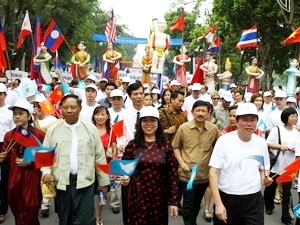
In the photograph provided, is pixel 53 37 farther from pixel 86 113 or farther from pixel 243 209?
pixel 243 209

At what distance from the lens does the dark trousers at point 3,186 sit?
654 cm

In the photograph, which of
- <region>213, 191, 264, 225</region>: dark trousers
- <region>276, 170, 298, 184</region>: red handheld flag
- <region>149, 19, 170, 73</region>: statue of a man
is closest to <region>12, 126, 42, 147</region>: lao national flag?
<region>213, 191, 264, 225</region>: dark trousers

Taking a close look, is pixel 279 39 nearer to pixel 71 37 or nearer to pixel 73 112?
pixel 71 37

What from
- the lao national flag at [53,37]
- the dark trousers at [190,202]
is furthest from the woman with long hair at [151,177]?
the lao national flag at [53,37]

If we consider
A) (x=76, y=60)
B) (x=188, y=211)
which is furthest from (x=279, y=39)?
(x=188, y=211)

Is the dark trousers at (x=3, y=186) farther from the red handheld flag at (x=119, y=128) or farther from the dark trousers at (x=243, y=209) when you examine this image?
the dark trousers at (x=243, y=209)

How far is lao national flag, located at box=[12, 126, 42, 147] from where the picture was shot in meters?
5.12

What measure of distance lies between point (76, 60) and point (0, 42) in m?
3.69

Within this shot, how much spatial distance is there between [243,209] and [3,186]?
141 inches

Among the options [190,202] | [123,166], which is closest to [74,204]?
[123,166]

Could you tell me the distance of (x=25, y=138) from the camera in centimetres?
513

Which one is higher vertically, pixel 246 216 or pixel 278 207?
pixel 246 216

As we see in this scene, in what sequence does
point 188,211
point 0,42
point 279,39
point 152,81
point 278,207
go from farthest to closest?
point 279,39 → point 152,81 → point 0,42 → point 278,207 → point 188,211

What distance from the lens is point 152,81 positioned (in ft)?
44.8
